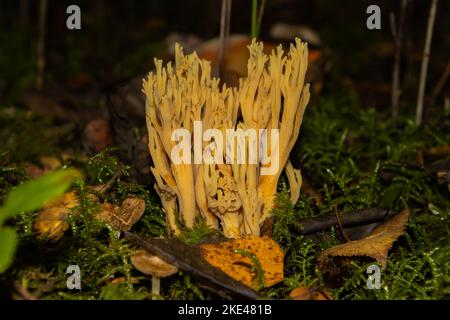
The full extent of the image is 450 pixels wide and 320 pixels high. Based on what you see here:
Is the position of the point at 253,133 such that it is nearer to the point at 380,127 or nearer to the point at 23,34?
the point at 380,127

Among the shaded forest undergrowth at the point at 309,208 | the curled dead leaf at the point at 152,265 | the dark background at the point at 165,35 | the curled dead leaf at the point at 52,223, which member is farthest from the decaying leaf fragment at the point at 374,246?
the dark background at the point at 165,35

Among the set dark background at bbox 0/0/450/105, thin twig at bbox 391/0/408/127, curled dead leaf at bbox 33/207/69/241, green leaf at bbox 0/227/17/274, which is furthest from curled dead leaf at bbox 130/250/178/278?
dark background at bbox 0/0/450/105

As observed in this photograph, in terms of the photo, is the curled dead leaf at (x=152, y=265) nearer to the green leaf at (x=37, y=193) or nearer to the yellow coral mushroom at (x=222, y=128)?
the yellow coral mushroom at (x=222, y=128)

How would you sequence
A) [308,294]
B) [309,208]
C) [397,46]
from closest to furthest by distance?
[308,294]
[309,208]
[397,46]

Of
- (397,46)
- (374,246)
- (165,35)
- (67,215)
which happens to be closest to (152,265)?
(67,215)

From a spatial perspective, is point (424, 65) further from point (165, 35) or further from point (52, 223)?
point (165, 35)
